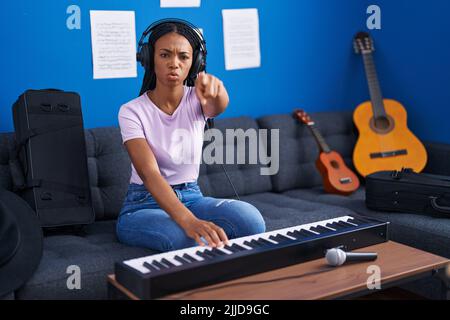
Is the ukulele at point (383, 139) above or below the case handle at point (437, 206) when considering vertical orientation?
above

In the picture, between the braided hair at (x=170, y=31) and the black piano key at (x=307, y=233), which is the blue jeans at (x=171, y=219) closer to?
the black piano key at (x=307, y=233)

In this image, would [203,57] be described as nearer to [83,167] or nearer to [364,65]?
[83,167]

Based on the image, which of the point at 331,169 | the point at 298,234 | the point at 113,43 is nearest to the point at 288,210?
the point at 331,169

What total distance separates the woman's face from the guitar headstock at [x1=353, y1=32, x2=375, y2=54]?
1.55 m

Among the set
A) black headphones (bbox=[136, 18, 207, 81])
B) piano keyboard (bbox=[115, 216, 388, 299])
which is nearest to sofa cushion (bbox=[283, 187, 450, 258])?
piano keyboard (bbox=[115, 216, 388, 299])

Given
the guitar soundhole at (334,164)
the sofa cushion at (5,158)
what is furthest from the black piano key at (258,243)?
the guitar soundhole at (334,164)

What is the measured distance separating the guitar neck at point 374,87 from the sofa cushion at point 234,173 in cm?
67

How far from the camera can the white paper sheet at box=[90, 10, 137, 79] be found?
2.82 meters

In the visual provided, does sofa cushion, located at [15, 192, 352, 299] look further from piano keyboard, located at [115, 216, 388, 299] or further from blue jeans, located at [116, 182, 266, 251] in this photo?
piano keyboard, located at [115, 216, 388, 299]

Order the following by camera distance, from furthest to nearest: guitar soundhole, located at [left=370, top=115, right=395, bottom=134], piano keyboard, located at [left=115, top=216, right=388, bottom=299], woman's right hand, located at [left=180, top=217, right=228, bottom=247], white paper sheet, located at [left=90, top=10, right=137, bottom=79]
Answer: guitar soundhole, located at [left=370, top=115, right=395, bottom=134], white paper sheet, located at [left=90, top=10, right=137, bottom=79], woman's right hand, located at [left=180, top=217, right=228, bottom=247], piano keyboard, located at [left=115, top=216, right=388, bottom=299]

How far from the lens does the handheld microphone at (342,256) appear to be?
1804 mm

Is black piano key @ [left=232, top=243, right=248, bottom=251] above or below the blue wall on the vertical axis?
below

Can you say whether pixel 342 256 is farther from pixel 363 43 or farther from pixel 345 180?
pixel 363 43

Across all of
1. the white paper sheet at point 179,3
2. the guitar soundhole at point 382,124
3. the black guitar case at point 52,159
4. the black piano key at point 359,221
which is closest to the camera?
the black piano key at point 359,221
